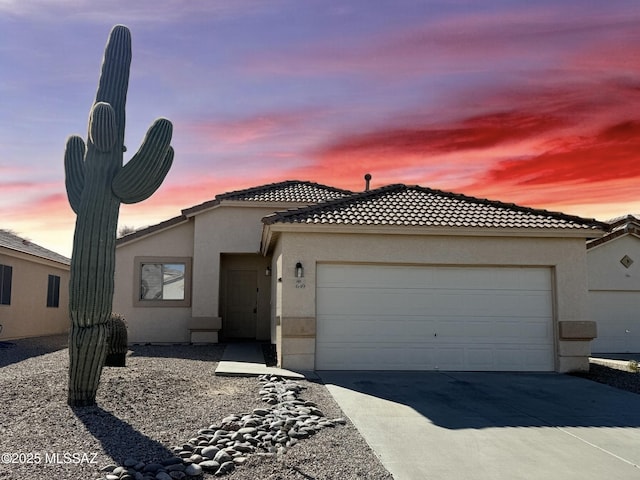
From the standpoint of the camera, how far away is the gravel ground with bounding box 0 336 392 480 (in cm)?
536

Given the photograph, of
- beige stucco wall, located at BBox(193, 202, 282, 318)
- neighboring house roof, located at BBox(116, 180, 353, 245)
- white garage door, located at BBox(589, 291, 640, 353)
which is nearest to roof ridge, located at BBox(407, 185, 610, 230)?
white garage door, located at BBox(589, 291, 640, 353)

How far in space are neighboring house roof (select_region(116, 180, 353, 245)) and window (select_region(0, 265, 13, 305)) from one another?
4.24 meters

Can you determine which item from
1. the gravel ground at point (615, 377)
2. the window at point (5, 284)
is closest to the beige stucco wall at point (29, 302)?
the window at point (5, 284)

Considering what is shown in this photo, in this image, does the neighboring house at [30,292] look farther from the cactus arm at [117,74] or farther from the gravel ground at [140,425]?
the cactus arm at [117,74]

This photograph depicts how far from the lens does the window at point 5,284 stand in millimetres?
18156

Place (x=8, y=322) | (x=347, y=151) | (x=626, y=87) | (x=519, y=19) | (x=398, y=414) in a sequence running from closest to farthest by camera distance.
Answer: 1. (x=398, y=414)
2. (x=519, y=19)
3. (x=626, y=87)
4. (x=347, y=151)
5. (x=8, y=322)

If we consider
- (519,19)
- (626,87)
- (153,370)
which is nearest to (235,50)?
(519,19)

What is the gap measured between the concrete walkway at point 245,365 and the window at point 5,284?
8.14 metres

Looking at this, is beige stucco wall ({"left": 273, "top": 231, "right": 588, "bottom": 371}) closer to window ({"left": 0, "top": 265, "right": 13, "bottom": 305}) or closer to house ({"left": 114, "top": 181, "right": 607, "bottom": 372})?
house ({"left": 114, "top": 181, "right": 607, "bottom": 372})

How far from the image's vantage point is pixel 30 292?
2047 centimetres

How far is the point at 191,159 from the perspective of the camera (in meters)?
13.0

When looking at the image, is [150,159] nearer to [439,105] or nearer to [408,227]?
[408,227]

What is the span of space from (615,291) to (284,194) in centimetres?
1102

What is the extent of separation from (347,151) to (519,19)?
19.9 feet
